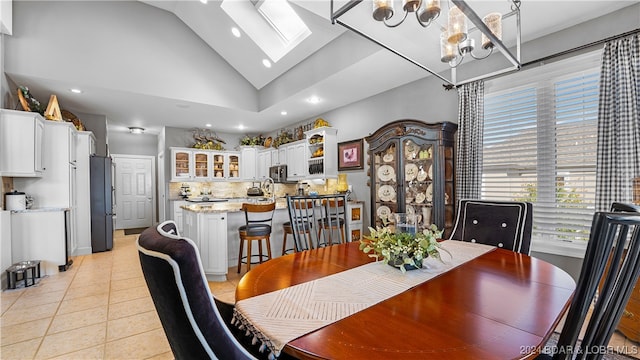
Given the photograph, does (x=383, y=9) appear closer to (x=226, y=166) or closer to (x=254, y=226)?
(x=254, y=226)

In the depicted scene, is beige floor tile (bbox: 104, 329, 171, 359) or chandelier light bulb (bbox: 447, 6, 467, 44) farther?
beige floor tile (bbox: 104, 329, 171, 359)

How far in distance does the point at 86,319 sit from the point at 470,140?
162 inches

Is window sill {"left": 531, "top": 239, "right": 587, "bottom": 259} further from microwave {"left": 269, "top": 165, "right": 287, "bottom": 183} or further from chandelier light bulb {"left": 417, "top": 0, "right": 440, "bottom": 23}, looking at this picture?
microwave {"left": 269, "top": 165, "right": 287, "bottom": 183}

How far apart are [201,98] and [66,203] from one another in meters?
2.56

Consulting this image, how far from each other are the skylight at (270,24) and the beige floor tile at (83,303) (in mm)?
3795

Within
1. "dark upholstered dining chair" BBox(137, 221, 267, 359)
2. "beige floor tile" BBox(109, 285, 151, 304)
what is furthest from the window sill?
"beige floor tile" BBox(109, 285, 151, 304)

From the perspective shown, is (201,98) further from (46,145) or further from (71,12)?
(46,145)

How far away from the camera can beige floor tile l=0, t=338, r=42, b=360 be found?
1948 mm

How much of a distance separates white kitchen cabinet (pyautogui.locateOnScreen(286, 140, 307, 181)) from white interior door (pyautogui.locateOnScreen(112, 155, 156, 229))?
4654 mm

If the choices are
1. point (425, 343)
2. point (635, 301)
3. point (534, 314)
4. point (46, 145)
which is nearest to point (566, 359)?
point (534, 314)

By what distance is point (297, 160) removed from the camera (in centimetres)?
579

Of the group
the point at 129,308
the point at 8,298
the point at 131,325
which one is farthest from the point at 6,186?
the point at 131,325

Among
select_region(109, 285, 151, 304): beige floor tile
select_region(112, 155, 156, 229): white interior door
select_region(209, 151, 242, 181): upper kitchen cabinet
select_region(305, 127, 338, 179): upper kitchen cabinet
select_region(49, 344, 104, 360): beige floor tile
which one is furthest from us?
select_region(112, 155, 156, 229): white interior door

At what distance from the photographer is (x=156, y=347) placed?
2.06 meters
